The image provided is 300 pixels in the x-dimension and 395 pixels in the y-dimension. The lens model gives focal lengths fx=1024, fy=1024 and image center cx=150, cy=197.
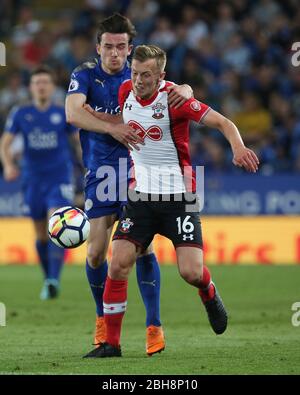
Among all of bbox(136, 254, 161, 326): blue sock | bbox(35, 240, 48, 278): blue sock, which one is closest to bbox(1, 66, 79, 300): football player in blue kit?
bbox(35, 240, 48, 278): blue sock

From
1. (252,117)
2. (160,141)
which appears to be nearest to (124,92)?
(160,141)

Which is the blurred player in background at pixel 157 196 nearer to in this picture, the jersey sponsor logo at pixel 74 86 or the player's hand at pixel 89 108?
the player's hand at pixel 89 108

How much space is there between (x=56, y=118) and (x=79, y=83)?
452 cm

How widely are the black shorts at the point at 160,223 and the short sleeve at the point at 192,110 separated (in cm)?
62

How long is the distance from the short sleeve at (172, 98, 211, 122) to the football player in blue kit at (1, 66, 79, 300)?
5.21 m

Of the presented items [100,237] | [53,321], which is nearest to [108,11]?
[53,321]

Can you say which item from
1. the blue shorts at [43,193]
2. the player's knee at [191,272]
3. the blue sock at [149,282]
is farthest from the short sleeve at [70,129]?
the player's knee at [191,272]

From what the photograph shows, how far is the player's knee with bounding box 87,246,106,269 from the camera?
321 inches

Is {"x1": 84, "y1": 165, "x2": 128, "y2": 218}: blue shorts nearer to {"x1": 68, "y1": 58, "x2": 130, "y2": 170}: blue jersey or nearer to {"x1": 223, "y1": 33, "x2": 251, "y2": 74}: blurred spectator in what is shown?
{"x1": 68, "y1": 58, "x2": 130, "y2": 170}: blue jersey

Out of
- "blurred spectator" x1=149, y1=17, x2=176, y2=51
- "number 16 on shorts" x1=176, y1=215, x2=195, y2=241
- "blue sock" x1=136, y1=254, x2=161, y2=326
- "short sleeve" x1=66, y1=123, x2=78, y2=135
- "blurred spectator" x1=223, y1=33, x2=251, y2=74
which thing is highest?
"blurred spectator" x1=149, y1=17, x2=176, y2=51

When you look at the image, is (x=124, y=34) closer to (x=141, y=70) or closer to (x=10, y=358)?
(x=141, y=70)

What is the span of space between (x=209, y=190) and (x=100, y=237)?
9062mm

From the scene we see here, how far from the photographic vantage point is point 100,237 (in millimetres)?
8102
